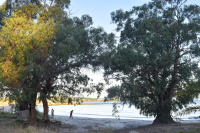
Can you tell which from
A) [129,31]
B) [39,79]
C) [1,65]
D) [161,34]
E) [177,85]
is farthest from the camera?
[129,31]

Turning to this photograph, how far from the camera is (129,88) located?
1470cm

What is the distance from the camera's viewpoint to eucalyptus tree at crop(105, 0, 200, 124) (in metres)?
14.3

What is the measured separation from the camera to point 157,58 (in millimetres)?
14109

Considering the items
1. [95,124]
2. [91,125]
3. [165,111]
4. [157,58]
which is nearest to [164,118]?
[165,111]

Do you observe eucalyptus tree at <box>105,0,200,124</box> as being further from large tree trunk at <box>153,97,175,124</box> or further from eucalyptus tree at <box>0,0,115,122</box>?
eucalyptus tree at <box>0,0,115,122</box>

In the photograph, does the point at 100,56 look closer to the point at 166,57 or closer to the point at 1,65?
the point at 166,57

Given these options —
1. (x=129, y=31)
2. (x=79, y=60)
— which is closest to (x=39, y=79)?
(x=79, y=60)

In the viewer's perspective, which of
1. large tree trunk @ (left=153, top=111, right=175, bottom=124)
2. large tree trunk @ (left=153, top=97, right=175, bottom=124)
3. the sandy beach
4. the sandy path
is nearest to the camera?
large tree trunk @ (left=153, top=97, right=175, bottom=124)

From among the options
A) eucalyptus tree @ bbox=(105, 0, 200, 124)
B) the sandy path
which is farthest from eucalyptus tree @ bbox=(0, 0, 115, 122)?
the sandy path

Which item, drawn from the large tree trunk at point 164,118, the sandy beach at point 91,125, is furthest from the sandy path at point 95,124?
the large tree trunk at point 164,118

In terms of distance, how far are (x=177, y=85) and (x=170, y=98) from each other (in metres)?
1.26

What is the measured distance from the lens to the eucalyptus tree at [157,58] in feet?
46.9

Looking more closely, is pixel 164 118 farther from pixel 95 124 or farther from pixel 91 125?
pixel 95 124

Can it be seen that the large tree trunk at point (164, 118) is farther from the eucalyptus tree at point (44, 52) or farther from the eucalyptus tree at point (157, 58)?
the eucalyptus tree at point (44, 52)
